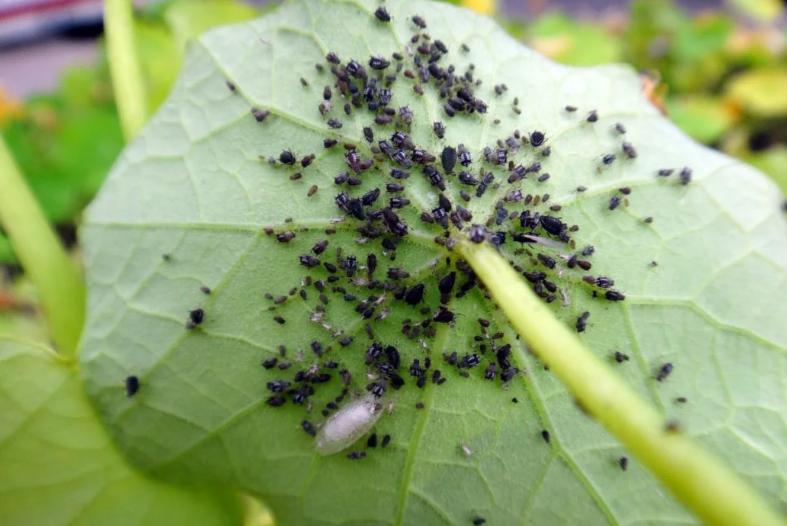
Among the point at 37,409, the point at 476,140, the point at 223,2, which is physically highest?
the point at 476,140

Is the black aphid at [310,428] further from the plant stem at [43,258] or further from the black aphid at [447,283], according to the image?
the plant stem at [43,258]

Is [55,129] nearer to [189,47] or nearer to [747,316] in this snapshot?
[189,47]

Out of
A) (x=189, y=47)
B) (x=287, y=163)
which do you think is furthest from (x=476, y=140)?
(x=189, y=47)

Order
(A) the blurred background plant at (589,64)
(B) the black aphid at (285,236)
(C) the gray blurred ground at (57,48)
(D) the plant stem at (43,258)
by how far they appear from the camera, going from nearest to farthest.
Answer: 1. (B) the black aphid at (285,236)
2. (D) the plant stem at (43,258)
3. (A) the blurred background plant at (589,64)
4. (C) the gray blurred ground at (57,48)

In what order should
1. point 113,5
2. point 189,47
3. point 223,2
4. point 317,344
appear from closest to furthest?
point 317,344 → point 189,47 → point 113,5 → point 223,2

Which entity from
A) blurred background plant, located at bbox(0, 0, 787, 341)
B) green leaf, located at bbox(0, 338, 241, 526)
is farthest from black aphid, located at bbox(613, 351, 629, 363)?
blurred background plant, located at bbox(0, 0, 787, 341)

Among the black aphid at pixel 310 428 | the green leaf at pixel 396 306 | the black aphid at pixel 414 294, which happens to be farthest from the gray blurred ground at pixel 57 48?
the black aphid at pixel 310 428

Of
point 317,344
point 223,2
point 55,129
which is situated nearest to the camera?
point 317,344
